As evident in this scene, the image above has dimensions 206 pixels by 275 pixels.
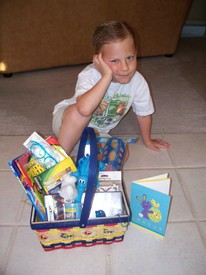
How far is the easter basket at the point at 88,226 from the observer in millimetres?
580

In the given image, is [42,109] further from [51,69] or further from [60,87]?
[51,69]

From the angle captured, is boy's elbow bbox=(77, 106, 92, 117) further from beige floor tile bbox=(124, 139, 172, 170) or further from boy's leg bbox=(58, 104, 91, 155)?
beige floor tile bbox=(124, 139, 172, 170)

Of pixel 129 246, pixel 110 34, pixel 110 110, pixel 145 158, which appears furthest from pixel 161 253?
pixel 110 34

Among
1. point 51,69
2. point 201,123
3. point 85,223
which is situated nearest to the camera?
point 85,223

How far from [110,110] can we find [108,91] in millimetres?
77

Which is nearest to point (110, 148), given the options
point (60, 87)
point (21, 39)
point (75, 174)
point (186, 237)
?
point (75, 174)

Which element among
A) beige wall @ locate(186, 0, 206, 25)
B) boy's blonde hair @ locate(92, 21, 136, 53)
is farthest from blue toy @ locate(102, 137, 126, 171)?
beige wall @ locate(186, 0, 206, 25)

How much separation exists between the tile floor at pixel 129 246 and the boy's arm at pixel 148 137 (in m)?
0.15

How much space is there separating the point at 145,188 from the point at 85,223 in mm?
Answer: 171

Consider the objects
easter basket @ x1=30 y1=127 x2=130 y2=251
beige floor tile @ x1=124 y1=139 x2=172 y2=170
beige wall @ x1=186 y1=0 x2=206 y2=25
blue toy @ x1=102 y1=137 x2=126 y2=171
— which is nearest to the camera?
easter basket @ x1=30 y1=127 x2=130 y2=251

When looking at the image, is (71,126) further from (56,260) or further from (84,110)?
(56,260)

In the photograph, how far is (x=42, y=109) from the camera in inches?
54.9

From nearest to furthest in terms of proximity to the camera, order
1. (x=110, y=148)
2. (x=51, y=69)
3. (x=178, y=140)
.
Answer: (x=110, y=148) < (x=178, y=140) < (x=51, y=69)

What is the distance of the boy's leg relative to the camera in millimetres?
835
